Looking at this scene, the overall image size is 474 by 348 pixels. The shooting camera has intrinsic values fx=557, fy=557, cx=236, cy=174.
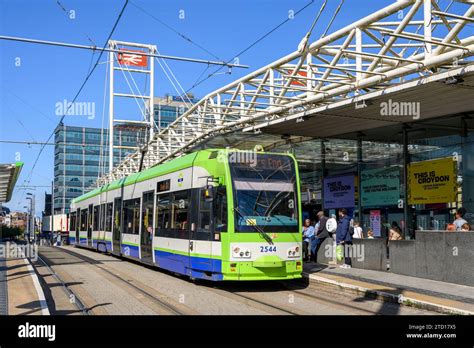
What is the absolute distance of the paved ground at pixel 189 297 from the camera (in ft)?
36.0

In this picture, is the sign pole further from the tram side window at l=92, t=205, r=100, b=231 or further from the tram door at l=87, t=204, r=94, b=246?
the tram door at l=87, t=204, r=94, b=246

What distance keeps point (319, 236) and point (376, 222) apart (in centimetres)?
293

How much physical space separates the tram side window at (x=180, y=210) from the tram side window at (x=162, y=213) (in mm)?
593

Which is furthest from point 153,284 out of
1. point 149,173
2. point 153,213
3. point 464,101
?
point 464,101

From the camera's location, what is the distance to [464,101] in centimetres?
1521

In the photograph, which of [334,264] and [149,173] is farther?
[149,173]

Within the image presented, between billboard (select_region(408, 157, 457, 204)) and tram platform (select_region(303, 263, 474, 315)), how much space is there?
3.65 meters

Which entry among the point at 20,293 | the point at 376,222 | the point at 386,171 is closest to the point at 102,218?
the point at 376,222

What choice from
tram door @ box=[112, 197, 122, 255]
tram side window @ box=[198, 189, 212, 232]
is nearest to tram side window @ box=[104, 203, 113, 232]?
tram door @ box=[112, 197, 122, 255]

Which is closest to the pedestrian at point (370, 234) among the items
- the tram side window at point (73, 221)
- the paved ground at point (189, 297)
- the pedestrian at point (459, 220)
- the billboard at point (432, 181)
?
the billboard at point (432, 181)

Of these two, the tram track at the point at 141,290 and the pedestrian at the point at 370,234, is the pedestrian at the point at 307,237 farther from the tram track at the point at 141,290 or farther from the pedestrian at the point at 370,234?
the tram track at the point at 141,290

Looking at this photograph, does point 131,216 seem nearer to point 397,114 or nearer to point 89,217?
point 397,114

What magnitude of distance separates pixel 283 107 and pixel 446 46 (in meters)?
6.46

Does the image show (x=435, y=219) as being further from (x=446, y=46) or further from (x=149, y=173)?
(x=149, y=173)
